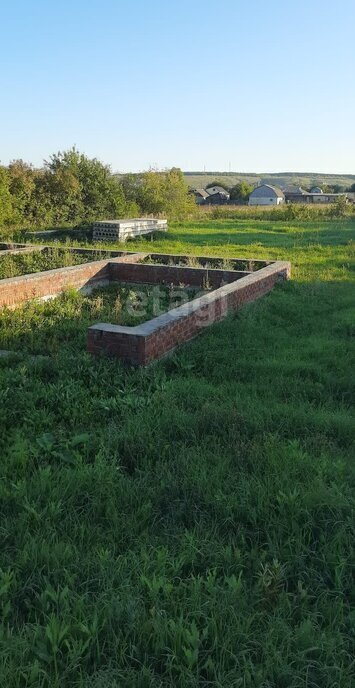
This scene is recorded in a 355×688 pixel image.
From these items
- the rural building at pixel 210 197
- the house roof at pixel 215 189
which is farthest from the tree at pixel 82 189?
the house roof at pixel 215 189

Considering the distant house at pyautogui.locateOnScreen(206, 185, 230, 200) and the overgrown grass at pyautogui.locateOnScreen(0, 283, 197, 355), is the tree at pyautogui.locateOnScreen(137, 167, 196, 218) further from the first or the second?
the distant house at pyautogui.locateOnScreen(206, 185, 230, 200)

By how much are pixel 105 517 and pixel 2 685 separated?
110 centimetres

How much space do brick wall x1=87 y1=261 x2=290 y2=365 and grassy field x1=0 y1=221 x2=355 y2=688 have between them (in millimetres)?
179

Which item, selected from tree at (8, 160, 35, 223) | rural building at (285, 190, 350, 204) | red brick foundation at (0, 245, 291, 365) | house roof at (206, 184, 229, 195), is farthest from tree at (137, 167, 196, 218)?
house roof at (206, 184, 229, 195)

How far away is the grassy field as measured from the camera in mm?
1983

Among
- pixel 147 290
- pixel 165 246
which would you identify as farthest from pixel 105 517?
pixel 165 246

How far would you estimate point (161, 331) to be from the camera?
5.28 meters

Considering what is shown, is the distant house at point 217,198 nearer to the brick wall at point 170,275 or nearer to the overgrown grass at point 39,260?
the overgrown grass at point 39,260

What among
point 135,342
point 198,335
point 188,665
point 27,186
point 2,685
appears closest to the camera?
point 2,685

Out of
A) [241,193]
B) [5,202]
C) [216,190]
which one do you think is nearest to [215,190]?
[216,190]

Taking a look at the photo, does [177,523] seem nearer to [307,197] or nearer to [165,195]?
[165,195]

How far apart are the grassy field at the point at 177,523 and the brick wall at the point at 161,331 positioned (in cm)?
18

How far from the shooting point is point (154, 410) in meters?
4.11

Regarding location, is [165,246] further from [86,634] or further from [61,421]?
[86,634]
